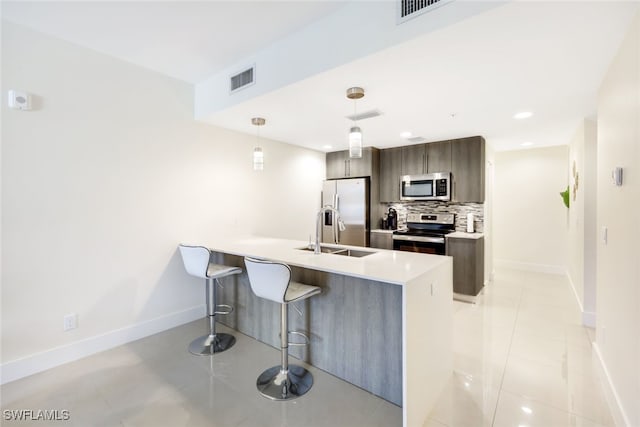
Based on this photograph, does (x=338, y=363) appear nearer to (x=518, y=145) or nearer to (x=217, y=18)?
(x=217, y=18)

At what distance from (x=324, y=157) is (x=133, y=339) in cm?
387

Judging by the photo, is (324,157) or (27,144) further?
(324,157)

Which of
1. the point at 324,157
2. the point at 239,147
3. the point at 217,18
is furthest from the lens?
the point at 324,157

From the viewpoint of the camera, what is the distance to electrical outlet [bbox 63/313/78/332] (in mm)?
2457

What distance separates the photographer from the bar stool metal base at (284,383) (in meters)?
2.00

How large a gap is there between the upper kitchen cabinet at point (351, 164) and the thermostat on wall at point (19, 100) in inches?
153

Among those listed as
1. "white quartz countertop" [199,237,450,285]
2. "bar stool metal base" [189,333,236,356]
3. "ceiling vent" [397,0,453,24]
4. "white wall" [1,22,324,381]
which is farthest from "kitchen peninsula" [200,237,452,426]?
"ceiling vent" [397,0,453,24]

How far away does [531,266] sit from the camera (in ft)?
18.0

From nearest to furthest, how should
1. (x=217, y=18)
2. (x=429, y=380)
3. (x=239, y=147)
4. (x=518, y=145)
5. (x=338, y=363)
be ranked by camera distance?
(x=429, y=380) < (x=217, y=18) < (x=338, y=363) < (x=239, y=147) < (x=518, y=145)

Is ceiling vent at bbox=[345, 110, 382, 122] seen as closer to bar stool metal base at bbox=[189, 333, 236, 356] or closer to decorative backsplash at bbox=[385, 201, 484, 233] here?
decorative backsplash at bbox=[385, 201, 484, 233]

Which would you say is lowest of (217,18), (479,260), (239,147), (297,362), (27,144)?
(297,362)

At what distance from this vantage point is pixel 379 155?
5.00 meters

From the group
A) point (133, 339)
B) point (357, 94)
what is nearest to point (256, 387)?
point (133, 339)

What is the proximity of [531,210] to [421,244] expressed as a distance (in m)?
2.84
